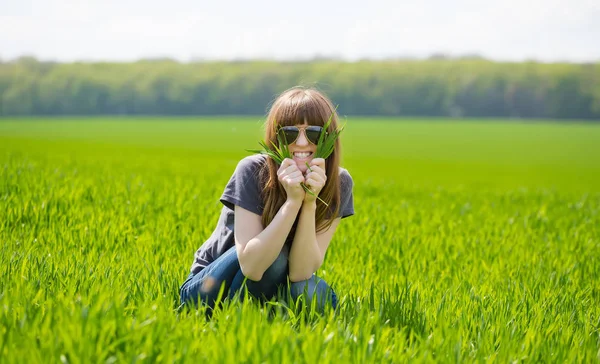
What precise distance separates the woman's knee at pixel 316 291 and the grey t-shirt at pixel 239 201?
252 mm

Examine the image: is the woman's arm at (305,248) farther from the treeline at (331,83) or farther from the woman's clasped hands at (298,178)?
the treeline at (331,83)

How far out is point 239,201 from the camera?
11.0 ft

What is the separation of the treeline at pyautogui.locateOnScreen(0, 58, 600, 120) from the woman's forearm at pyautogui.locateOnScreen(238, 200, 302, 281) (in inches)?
3036

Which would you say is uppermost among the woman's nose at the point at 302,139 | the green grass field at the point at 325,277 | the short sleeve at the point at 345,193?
the woman's nose at the point at 302,139

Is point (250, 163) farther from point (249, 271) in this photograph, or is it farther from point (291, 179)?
point (249, 271)

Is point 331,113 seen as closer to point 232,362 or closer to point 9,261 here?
point 232,362

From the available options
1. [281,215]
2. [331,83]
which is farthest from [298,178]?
[331,83]

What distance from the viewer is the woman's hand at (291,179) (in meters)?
3.08

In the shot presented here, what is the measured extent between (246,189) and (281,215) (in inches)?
12.9

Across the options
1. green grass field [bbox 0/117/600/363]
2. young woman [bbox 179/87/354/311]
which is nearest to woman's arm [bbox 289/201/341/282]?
young woman [bbox 179/87/354/311]

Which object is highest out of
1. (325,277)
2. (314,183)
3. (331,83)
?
(331,83)

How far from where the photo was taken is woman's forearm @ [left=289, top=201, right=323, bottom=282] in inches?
129

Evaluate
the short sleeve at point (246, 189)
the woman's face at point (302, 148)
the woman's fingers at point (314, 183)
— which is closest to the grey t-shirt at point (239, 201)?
the short sleeve at point (246, 189)

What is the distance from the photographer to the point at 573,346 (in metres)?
3.18
